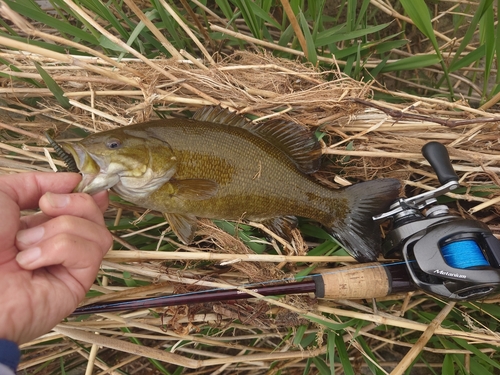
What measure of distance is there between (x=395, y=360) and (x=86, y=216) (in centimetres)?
274

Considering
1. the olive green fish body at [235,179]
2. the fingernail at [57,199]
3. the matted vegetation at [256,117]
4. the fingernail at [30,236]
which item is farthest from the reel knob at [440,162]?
the fingernail at [30,236]

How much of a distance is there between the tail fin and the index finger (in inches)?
61.9

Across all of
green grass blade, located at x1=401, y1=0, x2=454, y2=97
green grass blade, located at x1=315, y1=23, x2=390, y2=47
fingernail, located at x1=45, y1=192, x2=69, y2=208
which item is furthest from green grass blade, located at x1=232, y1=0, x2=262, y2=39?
fingernail, located at x1=45, y1=192, x2=69, y2=208

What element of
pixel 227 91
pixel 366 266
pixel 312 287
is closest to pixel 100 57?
pixel 227 91

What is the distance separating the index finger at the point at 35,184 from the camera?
1859 mm

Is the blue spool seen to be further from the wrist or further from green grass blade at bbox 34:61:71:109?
green grass blade at bbox 34:61:71:109

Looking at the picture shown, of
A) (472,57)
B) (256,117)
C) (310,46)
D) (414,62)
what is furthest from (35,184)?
(472,57)

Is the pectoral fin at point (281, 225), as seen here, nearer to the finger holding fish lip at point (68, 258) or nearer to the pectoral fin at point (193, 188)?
the pectoral fin at point (193, 188)

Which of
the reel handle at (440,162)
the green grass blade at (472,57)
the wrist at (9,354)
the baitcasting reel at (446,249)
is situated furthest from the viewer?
the green grass blade at (472,57)

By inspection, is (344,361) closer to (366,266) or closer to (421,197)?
(366,266)

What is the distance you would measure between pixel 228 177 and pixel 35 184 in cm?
100

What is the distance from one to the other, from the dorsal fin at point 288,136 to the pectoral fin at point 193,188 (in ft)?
1.33

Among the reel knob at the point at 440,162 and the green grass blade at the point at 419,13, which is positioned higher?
the green grass blade at the point at 419,13

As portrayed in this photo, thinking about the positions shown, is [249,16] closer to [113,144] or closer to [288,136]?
[288,136]
